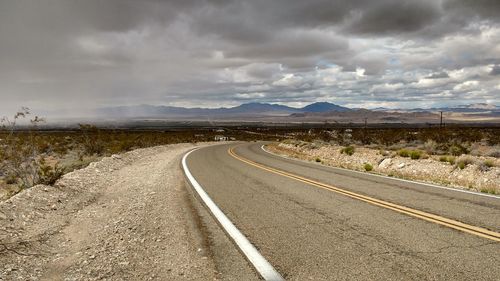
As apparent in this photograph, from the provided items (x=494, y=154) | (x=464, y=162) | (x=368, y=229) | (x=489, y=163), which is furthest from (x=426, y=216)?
(x=494, y=154)

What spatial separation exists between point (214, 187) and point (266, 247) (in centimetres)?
603

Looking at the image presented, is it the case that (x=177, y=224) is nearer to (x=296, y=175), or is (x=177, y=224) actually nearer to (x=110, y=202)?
(x=110, y=202)

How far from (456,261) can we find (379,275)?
111cm

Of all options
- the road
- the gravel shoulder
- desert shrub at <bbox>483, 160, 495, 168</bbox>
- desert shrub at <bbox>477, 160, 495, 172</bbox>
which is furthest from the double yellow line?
desert shrub at <bbox>483, 160, 495, 168</bbox>

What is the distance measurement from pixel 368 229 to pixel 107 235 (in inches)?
178

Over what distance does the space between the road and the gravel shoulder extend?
833 millimetres

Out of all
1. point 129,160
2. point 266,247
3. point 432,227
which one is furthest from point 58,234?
point 129,160

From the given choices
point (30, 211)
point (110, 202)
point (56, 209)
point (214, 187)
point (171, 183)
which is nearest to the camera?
point (30, 211)

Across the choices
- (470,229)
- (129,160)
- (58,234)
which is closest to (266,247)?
(470,229)

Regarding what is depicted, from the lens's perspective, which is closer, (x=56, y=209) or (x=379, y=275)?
(x=379, y=275)

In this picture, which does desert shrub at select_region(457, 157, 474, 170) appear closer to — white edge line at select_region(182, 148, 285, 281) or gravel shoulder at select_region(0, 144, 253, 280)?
gravel shoulder at select_region(0, 144, 253, 280)

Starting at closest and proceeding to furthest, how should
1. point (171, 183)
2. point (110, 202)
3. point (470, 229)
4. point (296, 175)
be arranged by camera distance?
point (470, 229) < point (110, 202) < point (171, 183) < point (296, 175)

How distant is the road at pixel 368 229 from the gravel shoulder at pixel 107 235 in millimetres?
833

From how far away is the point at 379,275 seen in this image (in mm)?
4512
